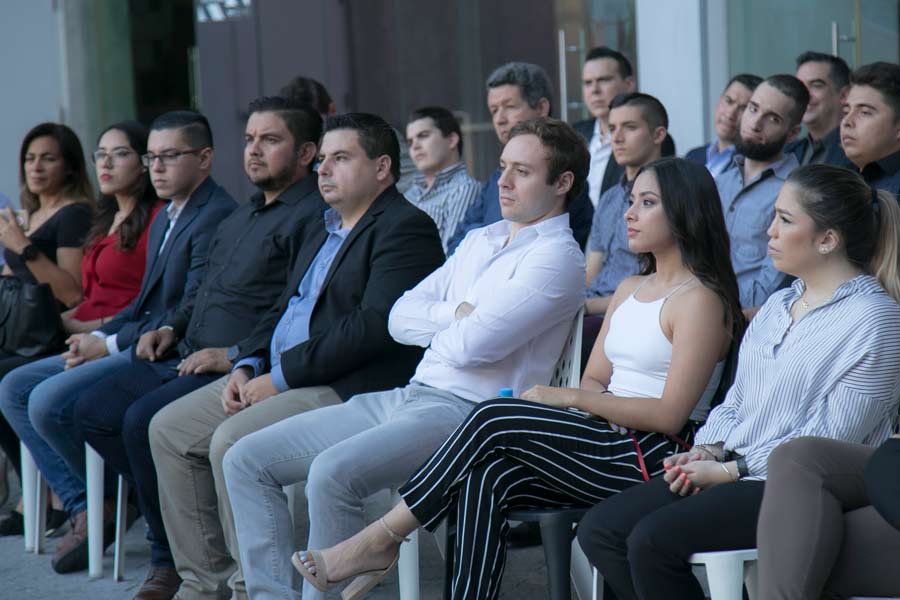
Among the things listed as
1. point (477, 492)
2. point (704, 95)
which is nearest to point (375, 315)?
point (477, 492)

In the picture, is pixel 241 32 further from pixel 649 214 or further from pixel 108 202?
pixel 649 214

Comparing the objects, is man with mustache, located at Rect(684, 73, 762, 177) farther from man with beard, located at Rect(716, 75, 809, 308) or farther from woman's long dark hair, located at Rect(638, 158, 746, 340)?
woman's long dark hair, located at Rect(638, 158, 746, 340)

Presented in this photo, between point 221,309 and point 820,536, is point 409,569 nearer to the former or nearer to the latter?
point 820,536

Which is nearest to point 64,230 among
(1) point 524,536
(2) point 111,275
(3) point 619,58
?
(2) point 111,275

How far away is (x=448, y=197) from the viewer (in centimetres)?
570

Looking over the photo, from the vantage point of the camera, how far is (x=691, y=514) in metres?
2.62

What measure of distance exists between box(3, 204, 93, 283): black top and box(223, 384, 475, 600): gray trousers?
2427mm

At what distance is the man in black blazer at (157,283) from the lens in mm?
4543

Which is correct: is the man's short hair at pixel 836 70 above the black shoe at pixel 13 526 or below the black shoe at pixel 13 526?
above

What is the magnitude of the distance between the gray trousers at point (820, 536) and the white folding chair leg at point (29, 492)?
10.6ft

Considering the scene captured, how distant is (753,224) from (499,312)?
144 centimetres

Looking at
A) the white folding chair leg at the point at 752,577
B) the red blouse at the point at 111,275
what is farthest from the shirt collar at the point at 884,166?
the red blouse at the point at 111,275

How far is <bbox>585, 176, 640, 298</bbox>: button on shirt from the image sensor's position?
466cm

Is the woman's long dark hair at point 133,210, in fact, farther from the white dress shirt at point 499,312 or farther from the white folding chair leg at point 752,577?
the white folding chair leg at point 752,577
